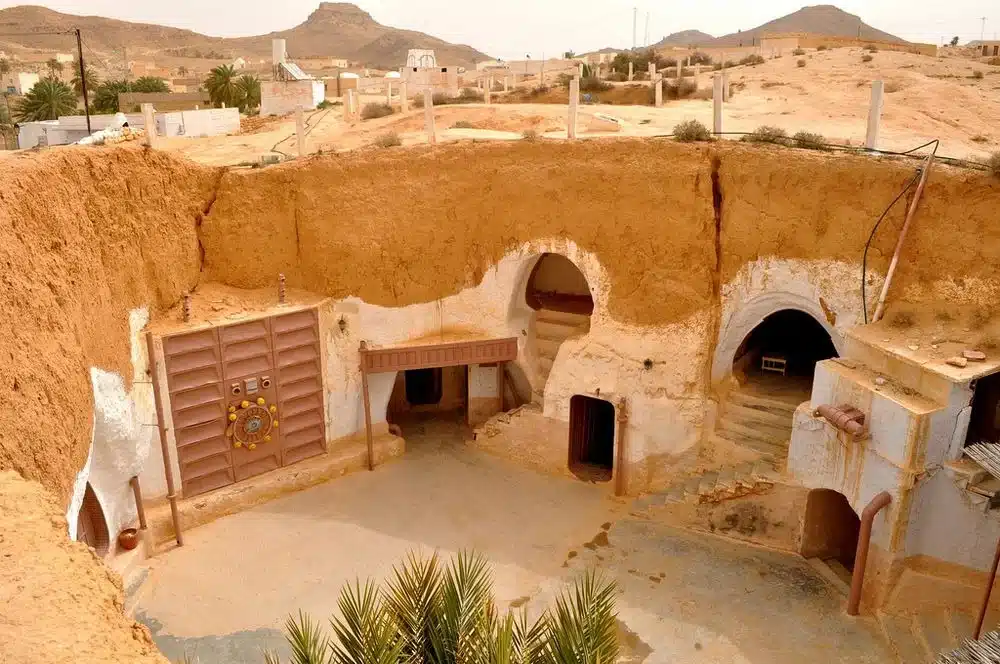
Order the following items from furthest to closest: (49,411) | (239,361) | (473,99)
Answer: (473,99) → (239,361) → (49,411)

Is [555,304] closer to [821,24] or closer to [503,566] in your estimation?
[503,566]

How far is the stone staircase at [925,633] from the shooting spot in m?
10.3

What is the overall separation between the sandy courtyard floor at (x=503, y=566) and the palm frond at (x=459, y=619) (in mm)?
5604

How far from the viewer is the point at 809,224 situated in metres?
13.1

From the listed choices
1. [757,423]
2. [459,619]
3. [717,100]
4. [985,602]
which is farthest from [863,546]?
[717,100]

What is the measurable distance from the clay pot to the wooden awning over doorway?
4789mm

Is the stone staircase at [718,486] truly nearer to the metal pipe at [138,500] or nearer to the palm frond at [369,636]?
the palm frond at [369,636]

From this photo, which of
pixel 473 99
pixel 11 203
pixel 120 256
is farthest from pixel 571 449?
pixel 473 99

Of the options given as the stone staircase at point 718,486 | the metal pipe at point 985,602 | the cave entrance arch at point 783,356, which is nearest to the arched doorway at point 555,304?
the cave entrance arch at point 783,356

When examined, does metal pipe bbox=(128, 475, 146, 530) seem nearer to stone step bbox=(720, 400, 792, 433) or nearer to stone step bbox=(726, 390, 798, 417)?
stone step bbox=(720, 400, 792, 433)

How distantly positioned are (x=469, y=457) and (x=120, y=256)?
26.5 feet

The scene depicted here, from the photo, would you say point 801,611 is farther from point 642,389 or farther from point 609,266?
point 609,266

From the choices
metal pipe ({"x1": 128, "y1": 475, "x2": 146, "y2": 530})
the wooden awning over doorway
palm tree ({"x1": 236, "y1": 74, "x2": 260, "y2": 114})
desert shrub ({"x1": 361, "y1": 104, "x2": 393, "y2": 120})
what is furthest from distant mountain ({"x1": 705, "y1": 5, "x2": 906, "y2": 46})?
metal pipe ({"x1": 128, "y1": 475, "x2": 146, "y2": 530})

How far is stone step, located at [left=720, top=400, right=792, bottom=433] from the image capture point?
13.9 m
